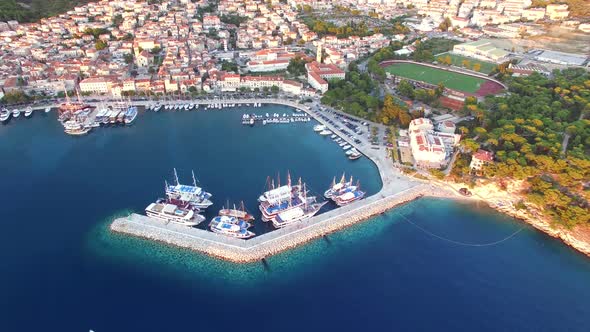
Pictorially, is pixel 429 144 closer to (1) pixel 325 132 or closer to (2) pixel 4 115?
(1) pixel 325 132

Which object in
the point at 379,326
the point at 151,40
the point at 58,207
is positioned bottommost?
the point at 379,326

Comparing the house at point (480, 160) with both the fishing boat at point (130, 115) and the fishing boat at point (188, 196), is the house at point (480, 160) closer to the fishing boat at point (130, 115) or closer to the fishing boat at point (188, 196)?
the fishing boat at point (188, 196)

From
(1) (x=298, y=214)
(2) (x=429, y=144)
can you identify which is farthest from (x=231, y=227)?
(2) (x=429, y=144)

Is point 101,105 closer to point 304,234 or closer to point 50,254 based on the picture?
point 50,254

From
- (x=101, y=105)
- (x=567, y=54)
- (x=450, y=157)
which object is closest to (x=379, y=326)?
(x=450, y=157)

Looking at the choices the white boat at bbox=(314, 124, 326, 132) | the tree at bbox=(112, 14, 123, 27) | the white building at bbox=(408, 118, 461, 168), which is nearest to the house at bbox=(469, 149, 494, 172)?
the white building at bbox=(408, 118, 461, 168)

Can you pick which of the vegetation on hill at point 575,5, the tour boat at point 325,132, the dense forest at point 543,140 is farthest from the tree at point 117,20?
the vegetation on hill at point 575,5
